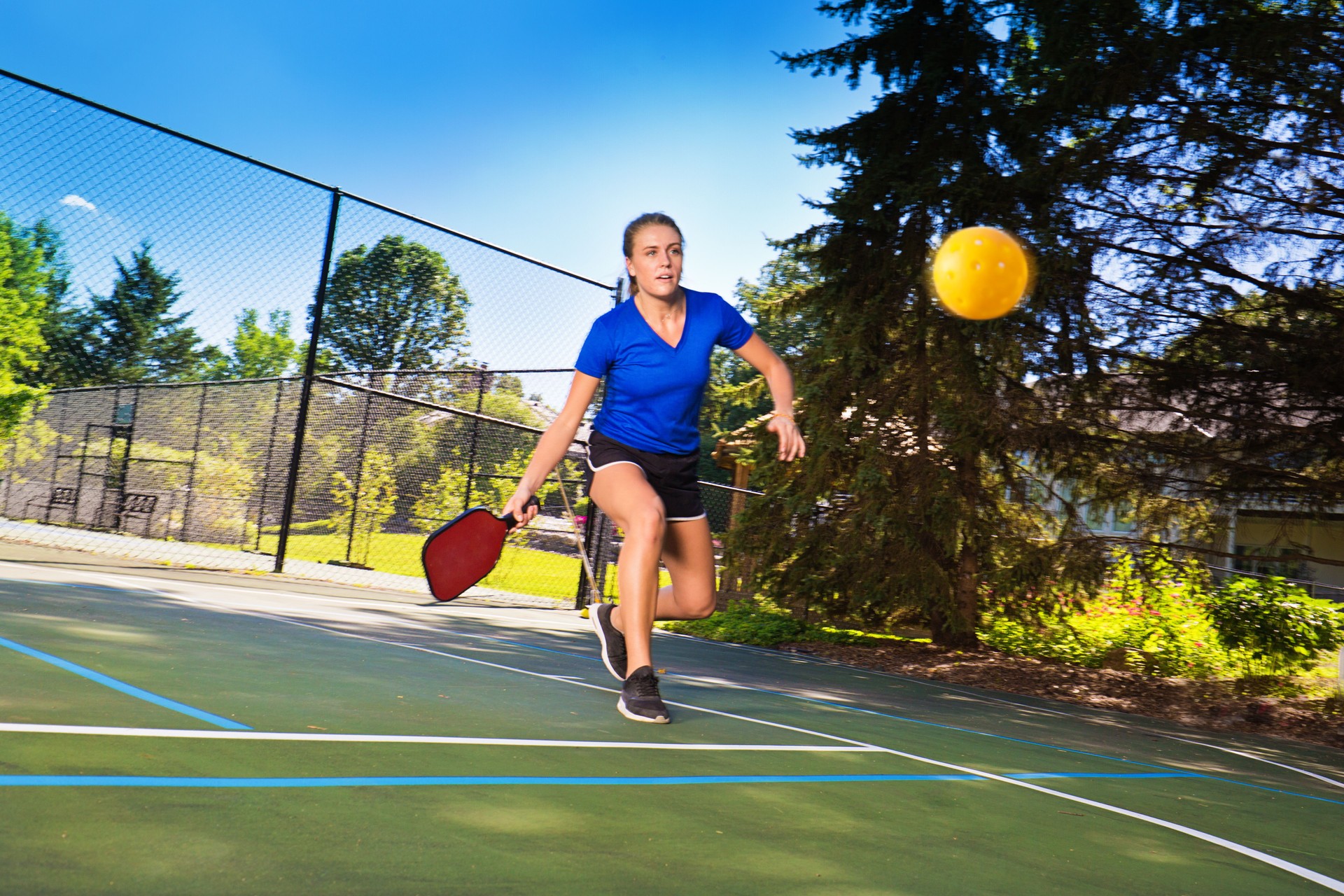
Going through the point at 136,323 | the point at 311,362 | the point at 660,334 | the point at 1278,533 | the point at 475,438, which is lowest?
the point at 1278,533

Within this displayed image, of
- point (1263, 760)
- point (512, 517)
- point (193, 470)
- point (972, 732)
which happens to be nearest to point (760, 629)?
point (1263, 760)

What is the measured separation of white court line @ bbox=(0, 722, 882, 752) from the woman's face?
177cm

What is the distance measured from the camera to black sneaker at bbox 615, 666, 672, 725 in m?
3.68

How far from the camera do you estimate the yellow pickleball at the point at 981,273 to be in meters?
9.16

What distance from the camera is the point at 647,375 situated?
4051 mm

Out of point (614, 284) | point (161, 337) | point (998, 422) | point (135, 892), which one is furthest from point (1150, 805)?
point (161, 337)

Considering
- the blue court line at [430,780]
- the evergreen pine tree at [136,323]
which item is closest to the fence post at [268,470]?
the evergreen pine tree at [136,323]

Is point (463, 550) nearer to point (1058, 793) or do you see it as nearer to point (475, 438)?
point (1058, 793)

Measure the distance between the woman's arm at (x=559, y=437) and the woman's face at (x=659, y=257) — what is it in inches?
18.6

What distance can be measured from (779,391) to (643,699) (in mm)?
1424

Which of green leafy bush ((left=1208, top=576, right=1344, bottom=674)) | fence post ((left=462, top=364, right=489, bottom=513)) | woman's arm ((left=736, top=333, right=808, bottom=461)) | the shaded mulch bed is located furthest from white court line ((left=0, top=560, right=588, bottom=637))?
green leafy bush ((left=1208, top=576, right=1344, bottom=674))

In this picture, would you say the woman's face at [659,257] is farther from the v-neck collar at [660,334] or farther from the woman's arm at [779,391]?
the woman's arm at [779,391]

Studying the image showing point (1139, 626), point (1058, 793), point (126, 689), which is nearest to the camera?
point (126, 689)

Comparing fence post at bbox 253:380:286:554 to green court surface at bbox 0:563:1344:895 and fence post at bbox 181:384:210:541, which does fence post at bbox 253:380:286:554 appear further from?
green court surface at bbox 0:563:1344:895
